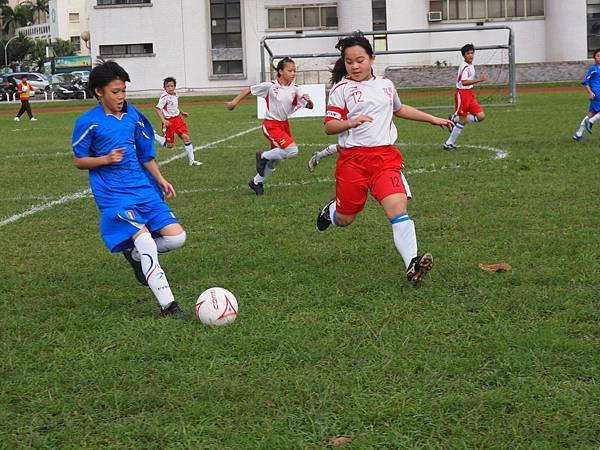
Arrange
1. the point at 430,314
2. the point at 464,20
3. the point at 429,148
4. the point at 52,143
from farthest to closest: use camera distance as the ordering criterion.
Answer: the point at 464,20 < the point at 52,143 < the point at 429,148 < the point at 430,314

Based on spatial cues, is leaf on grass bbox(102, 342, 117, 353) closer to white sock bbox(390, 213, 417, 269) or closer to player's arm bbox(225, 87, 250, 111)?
white sock bbox(390, 213, 417, 269)

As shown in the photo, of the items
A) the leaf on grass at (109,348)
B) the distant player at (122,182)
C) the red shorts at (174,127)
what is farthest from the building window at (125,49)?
the leaf on grass at (109,348)

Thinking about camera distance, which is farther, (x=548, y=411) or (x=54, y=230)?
(x=54, y=230)

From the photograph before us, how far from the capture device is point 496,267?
20.6ft

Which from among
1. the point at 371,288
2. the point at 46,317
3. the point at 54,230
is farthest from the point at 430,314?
the point at 54,230

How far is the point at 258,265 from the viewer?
6.78 metres

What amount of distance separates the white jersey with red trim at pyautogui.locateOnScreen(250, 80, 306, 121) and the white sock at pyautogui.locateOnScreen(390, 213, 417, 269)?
5.39 meters

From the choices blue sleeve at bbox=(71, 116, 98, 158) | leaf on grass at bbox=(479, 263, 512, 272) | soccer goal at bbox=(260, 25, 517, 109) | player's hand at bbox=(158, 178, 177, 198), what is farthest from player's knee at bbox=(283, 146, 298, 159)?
soccer goal at bbox=(260, 25, 517, 109)

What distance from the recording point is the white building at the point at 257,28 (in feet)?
166

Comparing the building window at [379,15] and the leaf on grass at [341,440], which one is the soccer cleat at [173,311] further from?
the building window at [379,15]

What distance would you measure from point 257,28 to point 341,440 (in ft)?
171

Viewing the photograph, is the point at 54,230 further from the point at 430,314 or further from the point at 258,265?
the point at 430,314

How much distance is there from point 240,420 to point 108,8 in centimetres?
5346

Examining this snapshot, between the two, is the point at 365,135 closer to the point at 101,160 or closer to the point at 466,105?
the point at 101,160
